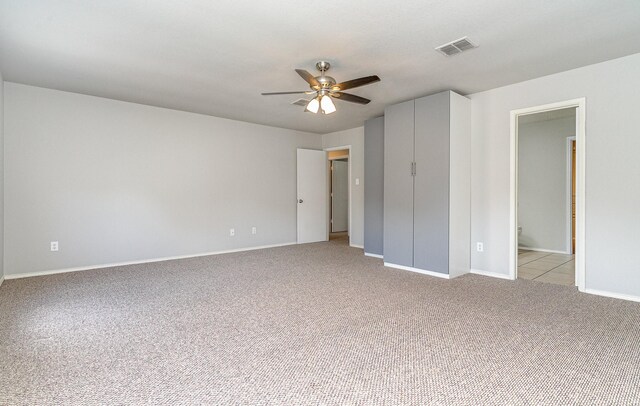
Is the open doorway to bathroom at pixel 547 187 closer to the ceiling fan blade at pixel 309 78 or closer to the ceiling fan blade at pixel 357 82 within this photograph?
the ceiling fan blade at pixel 357 82

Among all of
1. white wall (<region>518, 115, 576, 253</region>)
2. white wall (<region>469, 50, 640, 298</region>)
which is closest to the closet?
white wall (<region>469, 50, 640, 298</region>)

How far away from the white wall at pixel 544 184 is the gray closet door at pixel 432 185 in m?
3.09

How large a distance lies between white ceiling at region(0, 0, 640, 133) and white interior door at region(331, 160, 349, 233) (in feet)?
15.3

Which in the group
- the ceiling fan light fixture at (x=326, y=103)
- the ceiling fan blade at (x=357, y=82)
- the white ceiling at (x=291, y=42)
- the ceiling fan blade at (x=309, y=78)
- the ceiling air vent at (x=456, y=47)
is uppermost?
the white ceiling at (x=291, y=42)

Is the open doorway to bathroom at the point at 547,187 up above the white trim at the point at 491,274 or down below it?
above

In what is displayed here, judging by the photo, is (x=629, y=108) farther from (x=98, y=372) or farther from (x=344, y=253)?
(x=98, y=372)

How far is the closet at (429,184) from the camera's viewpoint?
13.6 ft

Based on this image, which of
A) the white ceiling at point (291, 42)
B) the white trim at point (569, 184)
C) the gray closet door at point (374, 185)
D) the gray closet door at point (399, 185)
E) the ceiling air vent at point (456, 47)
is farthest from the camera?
the white trim at point (569, 184)

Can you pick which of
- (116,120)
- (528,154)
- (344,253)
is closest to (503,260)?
(344,253)

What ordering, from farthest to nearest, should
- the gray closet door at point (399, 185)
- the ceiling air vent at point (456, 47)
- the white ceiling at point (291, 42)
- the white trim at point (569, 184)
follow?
the white trim at point (569, 184) → the gray closet door at point (399, 185) → the ceiling air vent at point (456, 47) → the white ceiling at point (291, 42)

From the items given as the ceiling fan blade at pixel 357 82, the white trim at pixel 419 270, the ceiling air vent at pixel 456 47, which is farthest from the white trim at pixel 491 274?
the ceiling fan blade at pixel 357 82

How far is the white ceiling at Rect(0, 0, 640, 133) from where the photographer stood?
2357mm

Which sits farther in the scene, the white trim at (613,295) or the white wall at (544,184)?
the white wall at (544,184)

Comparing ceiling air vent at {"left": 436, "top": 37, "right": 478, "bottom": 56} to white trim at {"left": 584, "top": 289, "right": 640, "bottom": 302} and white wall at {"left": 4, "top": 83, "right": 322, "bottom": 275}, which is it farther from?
white wall at {"left": 4, "top": 83, "right": 322, "bottom": 275}
